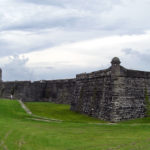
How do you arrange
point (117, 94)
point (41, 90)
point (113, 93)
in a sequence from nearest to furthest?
point (117, 94), point (113, 93), point (41, 90)

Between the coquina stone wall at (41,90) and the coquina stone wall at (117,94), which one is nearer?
the coquina stone wall at (117,94)

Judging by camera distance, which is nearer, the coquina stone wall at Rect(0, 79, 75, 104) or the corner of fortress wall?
the corner of fortress wall

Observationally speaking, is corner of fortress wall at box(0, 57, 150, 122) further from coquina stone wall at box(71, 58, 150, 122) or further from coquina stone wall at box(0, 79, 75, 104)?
coquina stone wall at box(0, 79, 75, 104)

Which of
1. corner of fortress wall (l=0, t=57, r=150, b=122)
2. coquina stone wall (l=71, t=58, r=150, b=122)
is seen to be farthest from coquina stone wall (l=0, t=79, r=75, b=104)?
coquina stone wall (l=71, t=58, r=150, b=122)

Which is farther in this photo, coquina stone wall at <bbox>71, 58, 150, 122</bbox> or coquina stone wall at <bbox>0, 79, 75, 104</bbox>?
coquina stone wall at <bbox>0, 79, 75, 104</bbox>

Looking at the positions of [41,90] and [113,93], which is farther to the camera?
[41,90]

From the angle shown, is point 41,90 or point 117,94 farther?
point 41,90

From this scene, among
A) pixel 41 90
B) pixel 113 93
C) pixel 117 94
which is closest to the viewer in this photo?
pixel 117 94

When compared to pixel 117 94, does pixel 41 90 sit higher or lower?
higher

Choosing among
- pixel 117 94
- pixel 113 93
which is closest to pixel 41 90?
pixel 113 93

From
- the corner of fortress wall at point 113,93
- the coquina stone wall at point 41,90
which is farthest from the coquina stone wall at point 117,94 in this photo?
the coquina stone wall at point 41,90

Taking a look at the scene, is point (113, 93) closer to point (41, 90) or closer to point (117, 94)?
point (117, 94)

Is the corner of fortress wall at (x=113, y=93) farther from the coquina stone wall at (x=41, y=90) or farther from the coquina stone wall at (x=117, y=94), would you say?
the coquina stone wall at (x=41, y=90)

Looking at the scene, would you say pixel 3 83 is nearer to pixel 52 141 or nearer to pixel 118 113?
pixel 118 113
